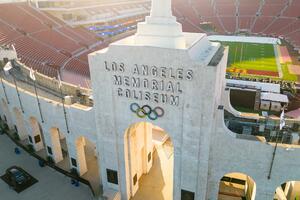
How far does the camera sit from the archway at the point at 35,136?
22231 millimetres

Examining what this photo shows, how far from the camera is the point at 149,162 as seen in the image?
843 inches

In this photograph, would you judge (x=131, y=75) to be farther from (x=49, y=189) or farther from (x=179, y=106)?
(x=49, y=189)

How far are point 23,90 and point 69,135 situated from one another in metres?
5.50

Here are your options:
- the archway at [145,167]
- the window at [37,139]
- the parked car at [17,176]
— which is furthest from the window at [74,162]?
the archway at [145,167]

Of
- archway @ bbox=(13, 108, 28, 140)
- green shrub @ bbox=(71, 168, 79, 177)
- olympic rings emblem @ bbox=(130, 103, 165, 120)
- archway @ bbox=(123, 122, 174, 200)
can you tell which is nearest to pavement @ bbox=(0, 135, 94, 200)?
green shrub @ bbox=(71, 168, 79, 177)

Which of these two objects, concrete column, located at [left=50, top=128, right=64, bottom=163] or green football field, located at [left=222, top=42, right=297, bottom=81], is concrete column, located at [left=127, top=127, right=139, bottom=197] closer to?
concrete column, located at [left=50, top=128, right=64, bottom=163]

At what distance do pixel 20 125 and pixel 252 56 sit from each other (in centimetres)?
5177

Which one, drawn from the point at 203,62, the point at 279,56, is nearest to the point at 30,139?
the point at 203,62

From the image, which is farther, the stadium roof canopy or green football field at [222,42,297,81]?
green football field at [222,42,297,81]

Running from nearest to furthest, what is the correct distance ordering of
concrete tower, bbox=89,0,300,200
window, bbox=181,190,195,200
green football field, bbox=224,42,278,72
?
concrete tower, bbox=89,0,300,200
window, bbox=181,190,195,200
green football field, bbox=224,42,278,72

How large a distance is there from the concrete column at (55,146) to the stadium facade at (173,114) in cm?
355

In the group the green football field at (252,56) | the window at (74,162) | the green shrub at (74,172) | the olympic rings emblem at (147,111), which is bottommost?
the green football field at (252,56)

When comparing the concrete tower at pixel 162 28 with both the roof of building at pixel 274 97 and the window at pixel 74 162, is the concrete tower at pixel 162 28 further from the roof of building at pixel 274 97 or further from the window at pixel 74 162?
the roof of building at pixel 274 97

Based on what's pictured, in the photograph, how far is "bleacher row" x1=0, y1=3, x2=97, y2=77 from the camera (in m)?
46.1
